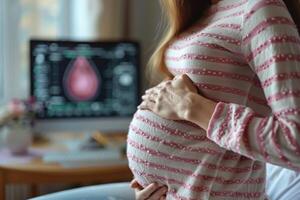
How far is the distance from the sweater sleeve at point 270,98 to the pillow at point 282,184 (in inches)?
18.3

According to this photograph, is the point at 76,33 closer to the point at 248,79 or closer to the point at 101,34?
the point at 101,34

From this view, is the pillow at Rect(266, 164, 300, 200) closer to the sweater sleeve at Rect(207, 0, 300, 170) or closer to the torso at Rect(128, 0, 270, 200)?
the torso at Rect(128, 0, 270, 200)

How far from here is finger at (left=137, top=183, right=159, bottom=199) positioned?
116 cm

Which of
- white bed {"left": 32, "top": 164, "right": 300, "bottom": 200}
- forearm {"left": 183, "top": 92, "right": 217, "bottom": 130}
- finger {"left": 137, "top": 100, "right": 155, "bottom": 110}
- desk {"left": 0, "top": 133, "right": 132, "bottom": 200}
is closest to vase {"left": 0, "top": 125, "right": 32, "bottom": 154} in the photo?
desk {"left": 0, "top": 133, "right": 132, "bottom": 200}

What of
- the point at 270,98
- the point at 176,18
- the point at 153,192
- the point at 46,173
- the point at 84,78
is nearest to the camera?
the point at 270,98

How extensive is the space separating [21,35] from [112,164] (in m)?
0.90

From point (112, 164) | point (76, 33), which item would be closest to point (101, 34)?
point (76, 33)

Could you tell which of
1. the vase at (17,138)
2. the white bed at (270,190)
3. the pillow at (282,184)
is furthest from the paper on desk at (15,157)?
the pillow at (282,184)

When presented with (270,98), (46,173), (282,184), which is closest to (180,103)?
(270,98)

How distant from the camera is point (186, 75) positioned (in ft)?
3.59

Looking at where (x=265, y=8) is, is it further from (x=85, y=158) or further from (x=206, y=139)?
(x=85, y=158)

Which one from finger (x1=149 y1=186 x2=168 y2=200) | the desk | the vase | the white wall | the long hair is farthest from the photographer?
the white wall

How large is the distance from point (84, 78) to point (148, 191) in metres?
1.04

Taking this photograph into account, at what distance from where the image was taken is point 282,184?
1417 millimetres
